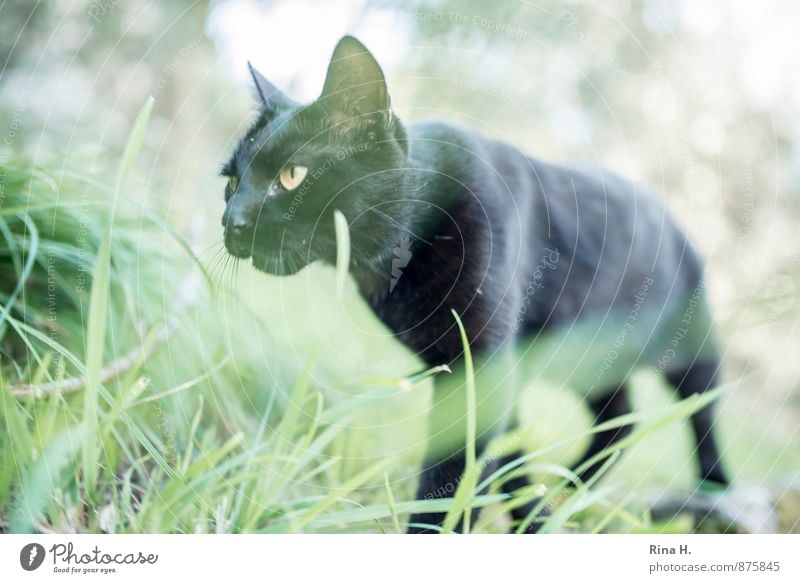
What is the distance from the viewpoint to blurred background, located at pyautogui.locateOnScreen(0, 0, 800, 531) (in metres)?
0.88

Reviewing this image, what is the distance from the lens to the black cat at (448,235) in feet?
2.58

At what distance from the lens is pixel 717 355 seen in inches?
44.0

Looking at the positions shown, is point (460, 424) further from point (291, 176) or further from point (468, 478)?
point (291, 176)

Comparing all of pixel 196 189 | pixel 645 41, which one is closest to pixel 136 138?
pixel 196 189

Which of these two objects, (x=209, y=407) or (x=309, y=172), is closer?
(x=309, y=172)

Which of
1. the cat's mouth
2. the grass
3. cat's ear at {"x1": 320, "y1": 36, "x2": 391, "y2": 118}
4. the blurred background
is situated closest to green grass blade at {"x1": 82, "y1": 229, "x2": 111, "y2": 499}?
the grass

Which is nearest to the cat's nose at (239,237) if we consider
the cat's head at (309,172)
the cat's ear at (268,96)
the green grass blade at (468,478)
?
the cat's head at (309,172)

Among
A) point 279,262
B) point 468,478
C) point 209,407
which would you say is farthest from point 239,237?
point 468,478

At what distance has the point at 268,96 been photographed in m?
0.84

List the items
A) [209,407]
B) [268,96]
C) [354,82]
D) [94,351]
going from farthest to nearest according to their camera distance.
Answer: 1. [209,407]
2. [268,96]
3. [354,82]
4. [94,351]

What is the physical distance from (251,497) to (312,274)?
0.39 m

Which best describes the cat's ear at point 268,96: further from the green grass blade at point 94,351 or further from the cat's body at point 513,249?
the green grass blade at point 94,351

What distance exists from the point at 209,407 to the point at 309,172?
0.41 meters

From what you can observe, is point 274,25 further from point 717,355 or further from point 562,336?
point 717,355
